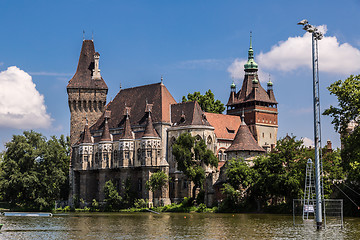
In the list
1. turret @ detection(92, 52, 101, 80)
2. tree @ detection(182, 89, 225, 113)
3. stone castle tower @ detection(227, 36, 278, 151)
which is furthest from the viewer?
stone castle tower @ detection(227, 36, 278, 151)

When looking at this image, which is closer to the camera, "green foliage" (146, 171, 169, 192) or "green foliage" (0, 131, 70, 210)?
"green foliage" (146, 171, 169, 192)

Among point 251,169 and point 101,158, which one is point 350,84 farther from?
point 101,158

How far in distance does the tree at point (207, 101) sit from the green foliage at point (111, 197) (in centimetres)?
2635

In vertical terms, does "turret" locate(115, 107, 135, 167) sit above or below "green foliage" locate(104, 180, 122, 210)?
above

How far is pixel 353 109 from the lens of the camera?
58.9 metres

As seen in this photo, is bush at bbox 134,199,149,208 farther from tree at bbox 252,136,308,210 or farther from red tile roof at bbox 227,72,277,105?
red tile roof at bbox 227,72,277,105

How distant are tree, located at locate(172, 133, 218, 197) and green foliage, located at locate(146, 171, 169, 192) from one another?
5.57m

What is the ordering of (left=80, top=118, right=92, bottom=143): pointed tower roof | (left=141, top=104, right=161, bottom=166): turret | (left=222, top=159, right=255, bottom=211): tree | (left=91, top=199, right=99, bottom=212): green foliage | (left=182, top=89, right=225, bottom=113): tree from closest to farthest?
(left=222, top=159, right=255, bottom=211): tree, (left=141, top=104, right=161, bottom=166): turret, (left=91, top=199, right=99, bottom=212): green foliage, (left=80, top=118, right=92, bottom=143): pointed tower roof, (left=182, top=89, right=225, bottom=113): tree

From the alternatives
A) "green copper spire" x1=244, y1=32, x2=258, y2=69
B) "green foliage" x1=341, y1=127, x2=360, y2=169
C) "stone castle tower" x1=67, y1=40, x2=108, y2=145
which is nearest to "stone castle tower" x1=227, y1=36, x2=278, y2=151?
"green copper spire" x1=244, y1=32, x2=258, y2=69

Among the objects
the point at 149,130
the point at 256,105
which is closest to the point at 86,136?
the point at 149,130

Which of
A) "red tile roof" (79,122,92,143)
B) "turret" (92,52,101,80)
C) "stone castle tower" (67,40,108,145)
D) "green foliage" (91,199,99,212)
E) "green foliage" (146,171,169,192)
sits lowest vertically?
"green foliage" (91,199,99,212)

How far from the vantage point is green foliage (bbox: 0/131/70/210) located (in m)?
96.9

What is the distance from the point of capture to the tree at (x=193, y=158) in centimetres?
8594

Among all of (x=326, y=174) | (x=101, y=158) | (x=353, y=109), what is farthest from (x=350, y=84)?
(x=101, y=158)
